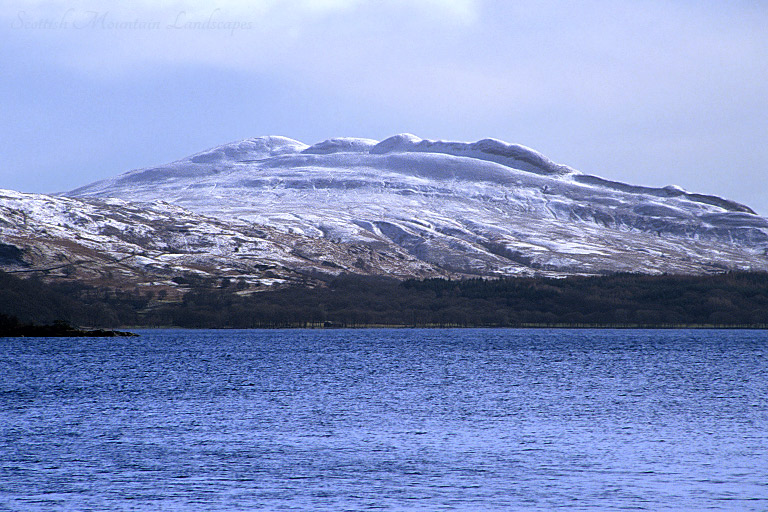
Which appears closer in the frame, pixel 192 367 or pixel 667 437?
pixel 667 437

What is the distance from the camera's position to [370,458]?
51.5m

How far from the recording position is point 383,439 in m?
58.9

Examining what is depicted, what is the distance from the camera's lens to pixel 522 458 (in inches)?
2032

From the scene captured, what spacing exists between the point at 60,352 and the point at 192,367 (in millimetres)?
49320

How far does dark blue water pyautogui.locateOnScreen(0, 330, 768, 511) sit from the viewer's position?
135ft

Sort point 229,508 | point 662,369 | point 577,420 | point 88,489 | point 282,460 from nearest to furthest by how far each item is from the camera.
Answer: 1. point 229,508
2. point 88,489
3. point 282,460
4. point 577,420
5. point 662,369

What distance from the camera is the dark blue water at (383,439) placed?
135 ft

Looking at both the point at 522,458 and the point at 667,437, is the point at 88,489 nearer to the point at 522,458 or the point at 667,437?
the point at 522,458

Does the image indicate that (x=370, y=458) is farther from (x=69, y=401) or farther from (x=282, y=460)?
(x=69, y=401)

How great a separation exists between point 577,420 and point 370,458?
78.4 feet

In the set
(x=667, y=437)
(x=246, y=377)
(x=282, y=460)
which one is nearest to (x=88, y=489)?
(x=282, y=460)

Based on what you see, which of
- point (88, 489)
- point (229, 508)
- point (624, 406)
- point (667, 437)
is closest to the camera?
point (229, 508)

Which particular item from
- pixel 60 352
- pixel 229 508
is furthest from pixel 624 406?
pixel 60 352

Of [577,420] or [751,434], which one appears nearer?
[751,434]
